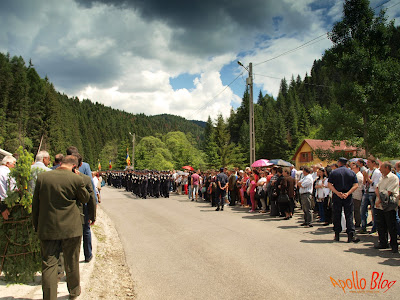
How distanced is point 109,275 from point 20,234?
1.68 meters

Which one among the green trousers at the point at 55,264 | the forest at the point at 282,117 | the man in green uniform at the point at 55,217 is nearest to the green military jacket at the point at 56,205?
the man in green uniform at the point at 55,217

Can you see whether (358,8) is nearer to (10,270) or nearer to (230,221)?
(230,221)

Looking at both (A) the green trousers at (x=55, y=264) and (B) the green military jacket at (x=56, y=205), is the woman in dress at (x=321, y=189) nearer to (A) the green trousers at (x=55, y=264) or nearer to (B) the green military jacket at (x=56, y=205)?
(A) the green trousers at (x=55, y=264)

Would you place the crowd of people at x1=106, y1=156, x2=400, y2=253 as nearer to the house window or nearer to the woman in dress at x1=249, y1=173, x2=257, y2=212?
the woman in dress at x1=249, y1=173, x2=257, y2=212

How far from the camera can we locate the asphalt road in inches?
179

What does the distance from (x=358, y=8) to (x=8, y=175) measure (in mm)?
22815

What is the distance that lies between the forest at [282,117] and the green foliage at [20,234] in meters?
20.2

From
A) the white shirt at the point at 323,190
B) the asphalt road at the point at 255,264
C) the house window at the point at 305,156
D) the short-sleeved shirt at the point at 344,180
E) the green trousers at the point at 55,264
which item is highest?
the house window at the point at 305,156

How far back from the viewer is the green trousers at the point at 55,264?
12.4 ft

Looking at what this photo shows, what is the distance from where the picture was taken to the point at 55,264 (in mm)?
3904

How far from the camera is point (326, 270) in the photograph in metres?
5.38

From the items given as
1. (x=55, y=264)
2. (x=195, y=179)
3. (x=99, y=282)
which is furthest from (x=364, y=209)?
(x=195, y=179)

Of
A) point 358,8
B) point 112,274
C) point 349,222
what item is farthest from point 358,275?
point 358,8

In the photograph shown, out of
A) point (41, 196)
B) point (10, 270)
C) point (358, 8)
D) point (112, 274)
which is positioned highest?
point (358, 8)
